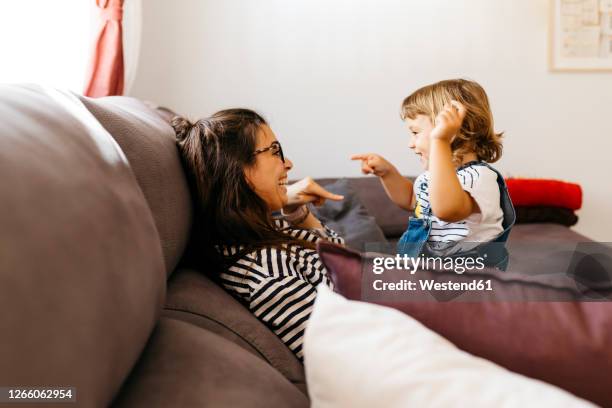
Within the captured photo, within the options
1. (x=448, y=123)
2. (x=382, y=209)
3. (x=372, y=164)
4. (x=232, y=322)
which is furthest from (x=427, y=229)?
(x=382, y=209)

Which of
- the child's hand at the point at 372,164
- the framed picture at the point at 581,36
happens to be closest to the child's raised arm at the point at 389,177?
the child's hand at the point at 372,164

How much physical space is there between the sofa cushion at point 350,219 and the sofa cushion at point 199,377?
1.40 metres

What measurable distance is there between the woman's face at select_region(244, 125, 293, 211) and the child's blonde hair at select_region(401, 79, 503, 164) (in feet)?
1.21

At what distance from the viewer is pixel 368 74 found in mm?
3062

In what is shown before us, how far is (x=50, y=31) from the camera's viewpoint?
2232 millimetres

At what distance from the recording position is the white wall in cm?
295

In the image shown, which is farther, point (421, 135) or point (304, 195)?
point (304, 195)

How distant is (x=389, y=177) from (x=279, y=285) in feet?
2.55

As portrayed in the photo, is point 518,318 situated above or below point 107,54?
below

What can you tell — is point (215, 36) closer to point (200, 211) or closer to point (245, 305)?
point (200, 211)

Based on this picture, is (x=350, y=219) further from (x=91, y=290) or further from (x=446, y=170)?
(x=91, y=290)

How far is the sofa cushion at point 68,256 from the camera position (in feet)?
1.44

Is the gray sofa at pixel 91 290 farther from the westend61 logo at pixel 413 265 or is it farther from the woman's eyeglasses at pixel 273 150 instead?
the woman's eyeglasses at pixel 273 150

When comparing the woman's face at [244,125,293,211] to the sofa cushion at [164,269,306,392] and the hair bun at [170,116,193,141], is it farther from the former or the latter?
the sofa cushion at [164,269,306,392]
